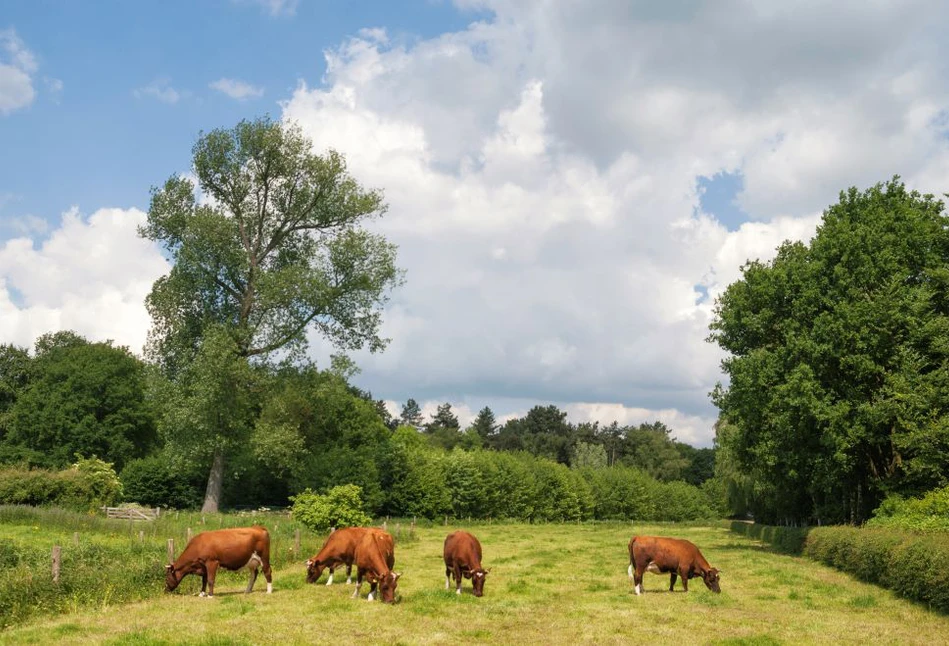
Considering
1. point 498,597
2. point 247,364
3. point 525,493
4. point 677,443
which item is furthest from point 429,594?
point 677,443

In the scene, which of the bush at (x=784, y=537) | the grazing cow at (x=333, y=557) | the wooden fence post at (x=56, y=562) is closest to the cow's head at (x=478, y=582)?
the grazing cow at (x=333, y=557)

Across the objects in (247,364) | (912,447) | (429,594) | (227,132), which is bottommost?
(429,594)

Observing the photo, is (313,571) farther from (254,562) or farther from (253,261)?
(253,261)

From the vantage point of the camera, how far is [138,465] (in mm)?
61156

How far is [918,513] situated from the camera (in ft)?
94.4

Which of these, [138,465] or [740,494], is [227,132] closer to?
[138,465]

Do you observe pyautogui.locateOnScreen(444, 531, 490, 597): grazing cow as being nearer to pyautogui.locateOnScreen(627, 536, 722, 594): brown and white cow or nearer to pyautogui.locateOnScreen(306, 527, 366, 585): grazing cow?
pyautogui.locateOnScreen(306, 527, 366, 585): grazing cow

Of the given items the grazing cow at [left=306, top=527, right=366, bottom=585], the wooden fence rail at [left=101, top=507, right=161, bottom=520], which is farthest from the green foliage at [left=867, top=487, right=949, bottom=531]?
the wooden fence rail at [left=101, top=507, right=161, bottom=520]

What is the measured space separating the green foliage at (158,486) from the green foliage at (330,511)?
26621mm

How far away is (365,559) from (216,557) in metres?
3.90

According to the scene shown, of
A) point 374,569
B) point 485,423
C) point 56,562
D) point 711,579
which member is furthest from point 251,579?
point 485,423

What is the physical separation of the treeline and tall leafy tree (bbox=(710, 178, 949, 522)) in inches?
1014

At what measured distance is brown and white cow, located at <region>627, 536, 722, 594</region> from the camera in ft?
71.4

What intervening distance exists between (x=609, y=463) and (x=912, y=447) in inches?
5249
